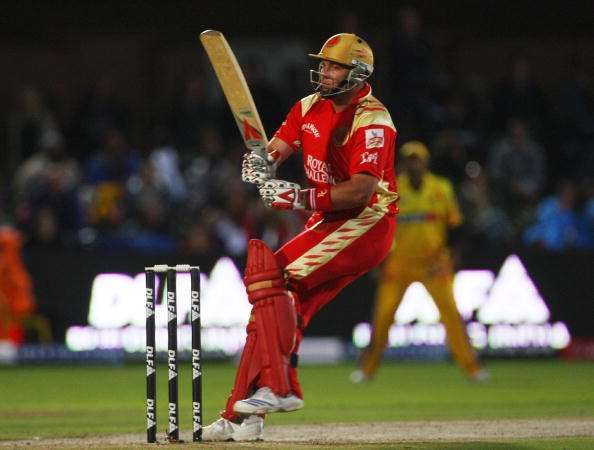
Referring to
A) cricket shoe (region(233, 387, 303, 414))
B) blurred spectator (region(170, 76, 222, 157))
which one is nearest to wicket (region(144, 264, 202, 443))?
cricket shoe (region(233, 387, 303, 414))

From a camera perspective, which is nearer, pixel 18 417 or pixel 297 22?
pixel 18 417

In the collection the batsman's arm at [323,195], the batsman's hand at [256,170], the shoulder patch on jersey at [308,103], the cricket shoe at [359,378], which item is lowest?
the cricket shoe at [359,378]

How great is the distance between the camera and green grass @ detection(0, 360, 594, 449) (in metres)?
8.94

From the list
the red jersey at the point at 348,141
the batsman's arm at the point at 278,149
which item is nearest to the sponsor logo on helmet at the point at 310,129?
the red jersey at the point at 348,141

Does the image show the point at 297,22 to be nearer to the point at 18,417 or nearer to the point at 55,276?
the point at 55,276

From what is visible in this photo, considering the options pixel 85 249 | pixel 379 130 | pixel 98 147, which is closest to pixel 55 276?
pixel 85 249

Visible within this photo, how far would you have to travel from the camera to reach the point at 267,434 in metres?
7.79

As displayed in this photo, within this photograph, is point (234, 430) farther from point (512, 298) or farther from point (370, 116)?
point (512, 298)

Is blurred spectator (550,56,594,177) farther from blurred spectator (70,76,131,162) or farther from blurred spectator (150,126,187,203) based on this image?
blurred spectator (70,76,131,162)

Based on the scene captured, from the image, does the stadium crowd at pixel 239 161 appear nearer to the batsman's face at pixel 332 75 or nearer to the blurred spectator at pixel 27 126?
the blurred spectator at pixel 27 126

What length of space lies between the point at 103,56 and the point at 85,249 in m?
5.32

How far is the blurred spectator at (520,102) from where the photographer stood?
54.9ft

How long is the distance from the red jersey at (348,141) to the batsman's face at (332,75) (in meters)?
0.13

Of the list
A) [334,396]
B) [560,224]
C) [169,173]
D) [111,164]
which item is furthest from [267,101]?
[334,396]
